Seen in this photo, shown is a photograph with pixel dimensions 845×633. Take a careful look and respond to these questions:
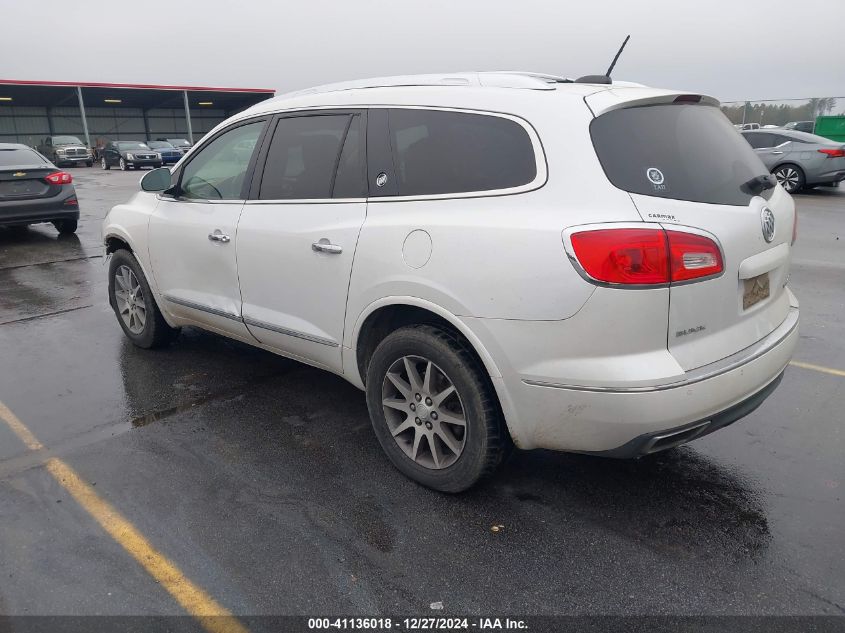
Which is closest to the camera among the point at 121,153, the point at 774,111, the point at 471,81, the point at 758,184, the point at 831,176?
the point at 758,184

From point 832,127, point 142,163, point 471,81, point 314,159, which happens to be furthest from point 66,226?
point 832,127

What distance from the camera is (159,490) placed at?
3215mm

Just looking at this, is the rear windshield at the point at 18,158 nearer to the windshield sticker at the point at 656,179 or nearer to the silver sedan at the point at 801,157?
the windshield sticker at the point at 656,179

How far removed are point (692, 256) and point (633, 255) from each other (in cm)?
26

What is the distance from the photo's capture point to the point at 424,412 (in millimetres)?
3078

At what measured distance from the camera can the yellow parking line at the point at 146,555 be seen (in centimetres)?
239

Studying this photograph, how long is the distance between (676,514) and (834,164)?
15.0m

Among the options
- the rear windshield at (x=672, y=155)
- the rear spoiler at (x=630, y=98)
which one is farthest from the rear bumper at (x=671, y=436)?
the rear spoiler at (x=630, y=98)

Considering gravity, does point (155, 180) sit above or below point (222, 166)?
below

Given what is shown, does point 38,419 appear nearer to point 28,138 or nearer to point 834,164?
point 834,164

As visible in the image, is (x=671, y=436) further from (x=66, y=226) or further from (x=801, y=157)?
(x=801, y=157)

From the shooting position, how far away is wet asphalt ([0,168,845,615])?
2496mm

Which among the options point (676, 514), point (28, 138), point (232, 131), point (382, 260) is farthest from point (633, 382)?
point (28, 138)

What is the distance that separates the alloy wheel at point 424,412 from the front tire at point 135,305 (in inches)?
98.8
